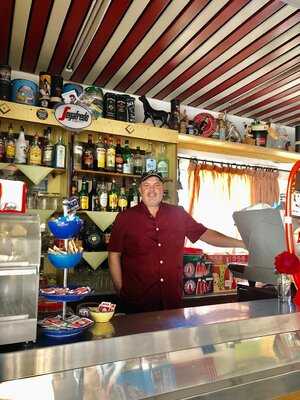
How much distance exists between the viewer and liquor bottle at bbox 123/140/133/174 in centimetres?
340

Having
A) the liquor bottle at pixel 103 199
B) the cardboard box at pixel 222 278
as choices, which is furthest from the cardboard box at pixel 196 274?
the liquor bottle at pixel 103 199

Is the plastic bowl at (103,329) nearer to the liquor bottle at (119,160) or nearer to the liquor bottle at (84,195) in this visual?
the liquor bottle at (84,195)

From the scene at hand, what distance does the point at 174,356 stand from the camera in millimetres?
1378

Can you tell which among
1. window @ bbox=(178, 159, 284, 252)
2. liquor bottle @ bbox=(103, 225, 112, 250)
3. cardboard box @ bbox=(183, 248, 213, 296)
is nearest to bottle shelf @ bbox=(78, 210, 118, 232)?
liquor bottle @ bbox=(103, 225, 112, 250)

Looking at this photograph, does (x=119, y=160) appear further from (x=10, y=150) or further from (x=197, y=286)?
(x=197, y=286)

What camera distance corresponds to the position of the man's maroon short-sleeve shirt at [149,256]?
7.49ft

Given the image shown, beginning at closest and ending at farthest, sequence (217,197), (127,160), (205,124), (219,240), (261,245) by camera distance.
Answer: (261,245) → (219,240) → (127,160) → (205,124) → (217,197)

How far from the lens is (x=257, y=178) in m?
4.91

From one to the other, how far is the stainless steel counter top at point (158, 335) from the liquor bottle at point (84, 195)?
1.78 metres

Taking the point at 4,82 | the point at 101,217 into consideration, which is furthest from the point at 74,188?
the point at 4,82

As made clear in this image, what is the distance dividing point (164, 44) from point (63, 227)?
2144 mm

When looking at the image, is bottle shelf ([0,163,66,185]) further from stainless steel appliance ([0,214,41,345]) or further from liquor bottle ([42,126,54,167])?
stainless steel appliance ([0,214,41,345])

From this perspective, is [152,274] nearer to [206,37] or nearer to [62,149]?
[62,149]

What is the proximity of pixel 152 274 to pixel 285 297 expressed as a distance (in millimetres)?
815
